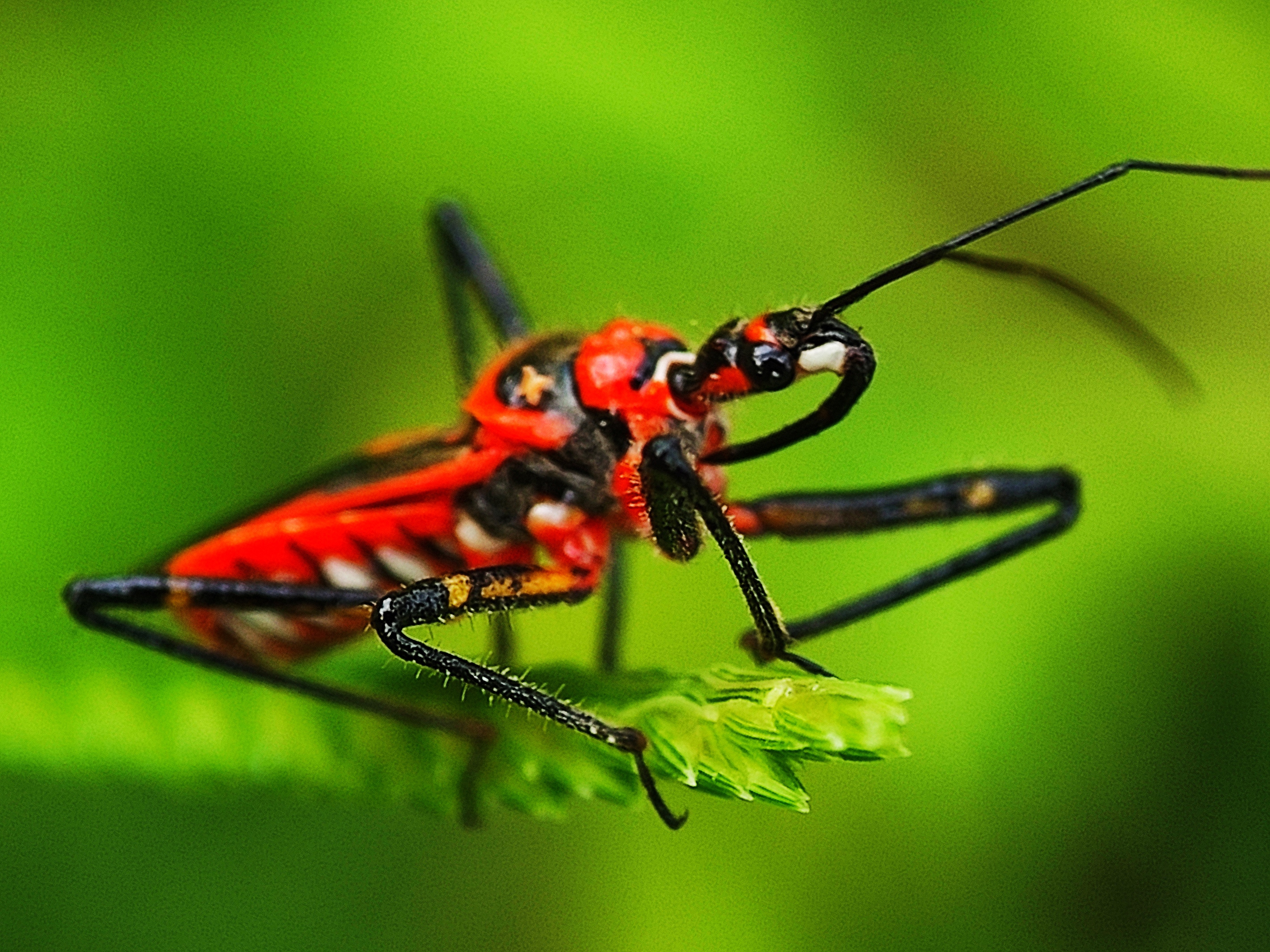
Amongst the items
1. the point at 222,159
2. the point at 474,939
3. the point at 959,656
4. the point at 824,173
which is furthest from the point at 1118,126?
the point at 474,939

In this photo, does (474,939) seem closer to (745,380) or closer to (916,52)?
(745,380)

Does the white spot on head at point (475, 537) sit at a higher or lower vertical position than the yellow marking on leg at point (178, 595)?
lower

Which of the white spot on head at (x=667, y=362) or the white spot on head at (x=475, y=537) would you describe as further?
the white spot on head at (x=475, y=537)

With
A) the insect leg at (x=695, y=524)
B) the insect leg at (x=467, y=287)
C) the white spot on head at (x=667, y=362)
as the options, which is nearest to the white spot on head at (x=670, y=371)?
the white spot on head at (x=667, y=362)

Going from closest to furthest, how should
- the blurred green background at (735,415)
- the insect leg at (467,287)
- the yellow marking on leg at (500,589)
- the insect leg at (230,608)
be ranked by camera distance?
the yellow marking on leg at (500,589), the insect leg at (230,608), the blurred green background at (735,415), the insect leg at (467,287)

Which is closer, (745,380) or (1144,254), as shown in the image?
(745,380)

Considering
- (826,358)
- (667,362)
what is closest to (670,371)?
(667,362)

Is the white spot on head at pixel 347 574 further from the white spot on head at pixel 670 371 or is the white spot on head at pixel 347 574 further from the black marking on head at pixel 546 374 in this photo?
the white spot on head at pixel 670 371

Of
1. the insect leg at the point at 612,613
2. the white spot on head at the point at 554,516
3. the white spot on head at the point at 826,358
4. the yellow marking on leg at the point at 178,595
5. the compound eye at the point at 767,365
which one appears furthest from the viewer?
the insect leg at the point at 612,613
